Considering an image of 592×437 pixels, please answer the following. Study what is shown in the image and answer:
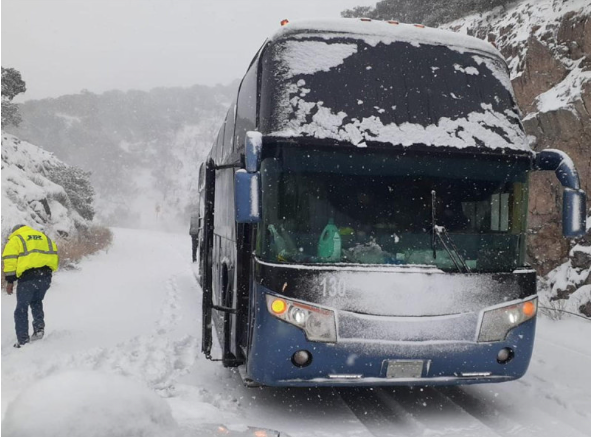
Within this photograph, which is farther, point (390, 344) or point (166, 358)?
point (166, 358)

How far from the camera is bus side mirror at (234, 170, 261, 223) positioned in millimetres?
4512

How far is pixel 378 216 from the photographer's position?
16.1 ft

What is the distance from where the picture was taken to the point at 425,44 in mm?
5508

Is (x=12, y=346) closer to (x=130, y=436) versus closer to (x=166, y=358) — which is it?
(x=166, y=358)

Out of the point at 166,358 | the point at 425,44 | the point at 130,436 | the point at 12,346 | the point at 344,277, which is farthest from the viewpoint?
the point at 12,346

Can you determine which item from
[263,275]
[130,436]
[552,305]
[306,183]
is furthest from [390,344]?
[552,305]

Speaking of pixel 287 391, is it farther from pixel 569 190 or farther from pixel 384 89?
pixel 569 190

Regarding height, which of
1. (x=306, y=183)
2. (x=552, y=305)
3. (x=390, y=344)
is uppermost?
(x=306, y=183)

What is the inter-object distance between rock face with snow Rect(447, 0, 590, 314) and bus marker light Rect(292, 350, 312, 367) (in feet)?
22.0

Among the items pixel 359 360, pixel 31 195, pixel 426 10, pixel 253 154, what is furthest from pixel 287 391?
pixel 426 10

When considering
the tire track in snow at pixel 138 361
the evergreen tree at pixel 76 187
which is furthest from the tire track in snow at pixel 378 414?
the evergreen tree at pixel 76 187

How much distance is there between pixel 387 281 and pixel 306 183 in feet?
3.47

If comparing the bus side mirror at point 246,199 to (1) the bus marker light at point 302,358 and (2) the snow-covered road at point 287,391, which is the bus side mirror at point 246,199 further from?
(2) the snow-covered road at point 287,391

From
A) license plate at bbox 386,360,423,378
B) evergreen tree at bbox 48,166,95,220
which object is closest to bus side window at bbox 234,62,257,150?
license plate at bbox 386,360,423,378
